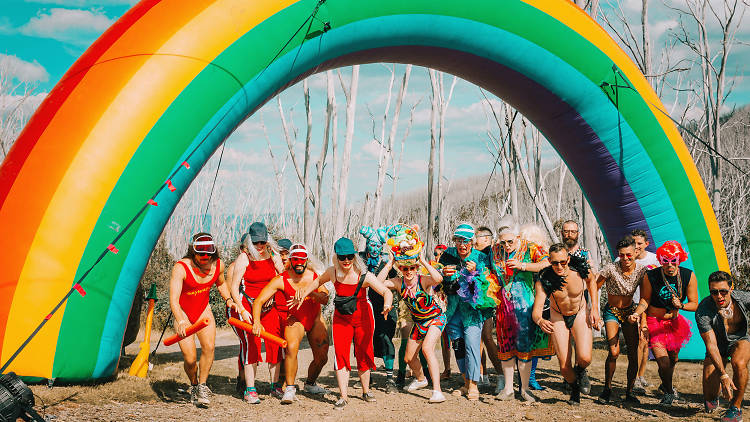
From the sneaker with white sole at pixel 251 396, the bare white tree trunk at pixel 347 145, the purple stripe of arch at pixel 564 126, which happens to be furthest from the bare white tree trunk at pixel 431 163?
the sneaker with white sole at pixel 251 396

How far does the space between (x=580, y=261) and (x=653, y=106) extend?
3.19m

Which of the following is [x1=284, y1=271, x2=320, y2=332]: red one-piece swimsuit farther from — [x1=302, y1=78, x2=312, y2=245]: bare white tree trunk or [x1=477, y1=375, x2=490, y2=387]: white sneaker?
[x1=302, y1=78, x2=312, y2=245]: bare white tree trunk

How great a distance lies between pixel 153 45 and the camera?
199 inches

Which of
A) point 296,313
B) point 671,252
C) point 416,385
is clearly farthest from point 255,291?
point 671,252

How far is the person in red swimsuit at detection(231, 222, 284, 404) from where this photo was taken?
17.1 feet

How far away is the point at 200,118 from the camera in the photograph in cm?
516

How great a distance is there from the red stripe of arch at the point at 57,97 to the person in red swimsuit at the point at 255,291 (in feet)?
6.54

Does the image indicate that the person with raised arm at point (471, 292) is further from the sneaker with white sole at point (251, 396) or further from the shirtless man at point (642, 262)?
the sneaker with white sole at point (251, 396)

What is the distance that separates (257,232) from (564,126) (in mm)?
4221

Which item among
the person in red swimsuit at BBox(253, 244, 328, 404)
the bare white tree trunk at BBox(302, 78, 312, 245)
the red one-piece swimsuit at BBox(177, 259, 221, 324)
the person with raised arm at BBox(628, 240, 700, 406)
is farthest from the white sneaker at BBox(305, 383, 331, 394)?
the bare white tree trunk at BBox(302, 78, 312, 245)

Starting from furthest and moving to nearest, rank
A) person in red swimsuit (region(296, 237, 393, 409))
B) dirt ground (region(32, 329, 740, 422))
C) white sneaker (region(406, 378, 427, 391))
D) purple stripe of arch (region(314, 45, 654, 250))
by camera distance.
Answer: purple stripe of arch (region(314, 45, 654, 250)), white sneaker (region(406, 378, 427, 391)), person in red swimsuit (region(296, 237, 393, 409)), dirt ground (region(32, 329, 740, 422))

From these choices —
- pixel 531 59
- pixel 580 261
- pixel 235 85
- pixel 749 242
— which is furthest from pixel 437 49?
pixel 749 242

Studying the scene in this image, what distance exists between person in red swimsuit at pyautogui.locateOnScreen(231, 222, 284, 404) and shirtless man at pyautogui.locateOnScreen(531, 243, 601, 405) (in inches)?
96.2

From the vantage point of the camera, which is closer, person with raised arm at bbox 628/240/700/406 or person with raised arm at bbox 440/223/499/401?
person with raised arm at bbox 628/240/700/406
